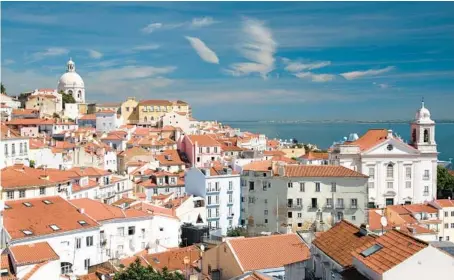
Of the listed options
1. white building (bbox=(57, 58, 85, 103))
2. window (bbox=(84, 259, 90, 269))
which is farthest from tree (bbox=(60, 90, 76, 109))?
window (bbox=(84, 259, 90, 269))

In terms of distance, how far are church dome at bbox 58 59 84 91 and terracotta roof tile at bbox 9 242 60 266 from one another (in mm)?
77520

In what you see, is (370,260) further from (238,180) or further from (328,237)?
(238,180)

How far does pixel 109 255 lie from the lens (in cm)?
2189

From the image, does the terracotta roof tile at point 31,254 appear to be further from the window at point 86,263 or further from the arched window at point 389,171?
the arched window at point 389,171

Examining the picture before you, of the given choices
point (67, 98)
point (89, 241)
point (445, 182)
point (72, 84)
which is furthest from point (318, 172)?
point (72, 84)

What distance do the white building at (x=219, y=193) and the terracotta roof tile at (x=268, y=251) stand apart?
16.9 m

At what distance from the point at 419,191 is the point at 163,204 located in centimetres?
2187

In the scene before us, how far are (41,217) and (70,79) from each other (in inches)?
2954

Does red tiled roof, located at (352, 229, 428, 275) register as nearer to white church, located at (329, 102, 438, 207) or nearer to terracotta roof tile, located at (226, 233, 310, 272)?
terracotta roof tile, located at (226, 233, 310, 272)

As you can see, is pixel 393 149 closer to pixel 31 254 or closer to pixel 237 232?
pixel 237 232

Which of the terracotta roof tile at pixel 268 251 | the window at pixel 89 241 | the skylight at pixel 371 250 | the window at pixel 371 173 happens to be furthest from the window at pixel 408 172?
the skylight at pixel 371 250

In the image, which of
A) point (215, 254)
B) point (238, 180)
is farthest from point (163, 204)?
point (215, 254)

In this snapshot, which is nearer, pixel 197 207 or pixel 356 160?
pixel 197 207

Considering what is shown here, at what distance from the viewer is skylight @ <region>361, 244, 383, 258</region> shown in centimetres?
927
